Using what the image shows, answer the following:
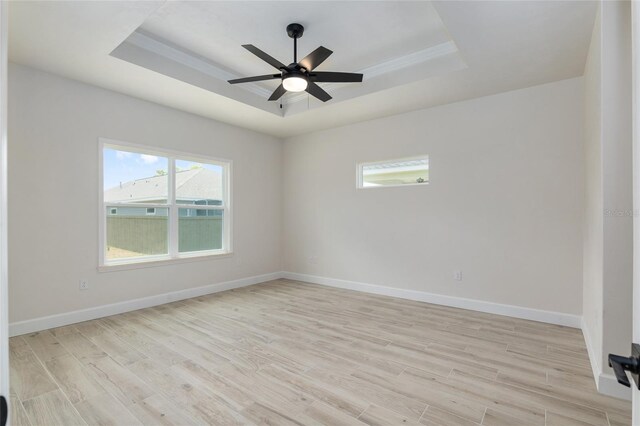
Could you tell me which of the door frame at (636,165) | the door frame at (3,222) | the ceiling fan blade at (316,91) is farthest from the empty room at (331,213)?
the door frame at (3,222)

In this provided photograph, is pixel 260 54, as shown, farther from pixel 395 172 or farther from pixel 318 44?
pixel 395 172

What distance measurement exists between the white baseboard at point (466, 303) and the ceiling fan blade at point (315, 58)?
3.40m

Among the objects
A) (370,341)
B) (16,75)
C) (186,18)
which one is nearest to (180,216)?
(16,75)

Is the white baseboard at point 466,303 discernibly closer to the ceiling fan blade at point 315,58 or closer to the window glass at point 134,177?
the window glass at point 134,177

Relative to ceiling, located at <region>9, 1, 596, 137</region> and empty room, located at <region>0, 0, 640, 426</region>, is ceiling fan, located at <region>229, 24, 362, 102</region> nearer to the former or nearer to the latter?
empty room, located at <region>0, 0, 640, 426</region>

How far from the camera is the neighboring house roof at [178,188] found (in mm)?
4148

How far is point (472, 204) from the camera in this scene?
165 inches

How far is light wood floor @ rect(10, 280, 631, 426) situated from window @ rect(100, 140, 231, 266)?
96 cm

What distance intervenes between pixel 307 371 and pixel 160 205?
3288 mm

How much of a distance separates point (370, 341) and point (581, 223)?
8.87ft

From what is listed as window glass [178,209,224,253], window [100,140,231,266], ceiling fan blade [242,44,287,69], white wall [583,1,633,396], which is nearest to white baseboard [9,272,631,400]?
white wall [583,1,633,396]

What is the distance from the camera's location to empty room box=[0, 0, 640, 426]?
6.95 ft

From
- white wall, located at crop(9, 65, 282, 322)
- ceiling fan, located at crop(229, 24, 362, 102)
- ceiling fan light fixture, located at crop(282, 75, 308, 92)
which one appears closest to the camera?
ceiling fan, located at crop(229, 24, 362, 102)

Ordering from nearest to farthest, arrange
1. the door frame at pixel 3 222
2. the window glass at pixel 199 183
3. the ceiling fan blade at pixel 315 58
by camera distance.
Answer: the door frame at pixel 3 222, the ceiling fan blade at pixel 315 58, the window glass at pixel 199 183
